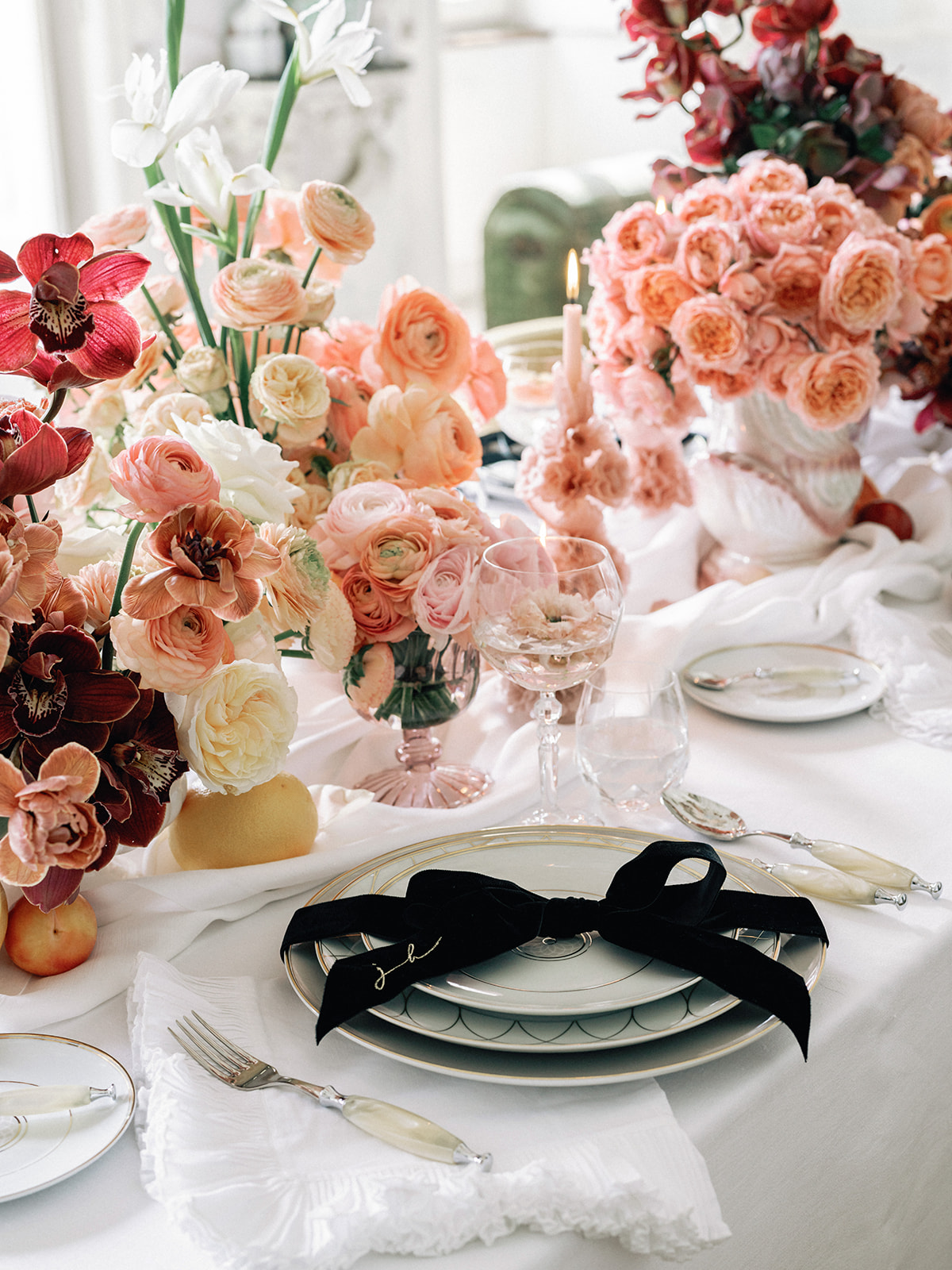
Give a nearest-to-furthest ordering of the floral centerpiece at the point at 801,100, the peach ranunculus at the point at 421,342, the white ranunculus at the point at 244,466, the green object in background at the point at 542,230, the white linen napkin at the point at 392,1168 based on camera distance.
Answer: the white linen napkin at the point at 392,1168
the white ranunculus at the point at 244,466
the peach ranunculus at the point at 421,342
the floral centerpiece at the point at 801,100
the green object in background at the point at 542,230

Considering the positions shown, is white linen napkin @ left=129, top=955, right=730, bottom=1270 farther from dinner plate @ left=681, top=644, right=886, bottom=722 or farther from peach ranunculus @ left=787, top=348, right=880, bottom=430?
peach ranunculus @ left=787, top=348, right=880, bottom=430

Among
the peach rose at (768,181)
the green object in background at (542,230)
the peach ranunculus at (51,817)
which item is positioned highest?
the peach rose at (768,181)

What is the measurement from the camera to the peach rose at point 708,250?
1182mm

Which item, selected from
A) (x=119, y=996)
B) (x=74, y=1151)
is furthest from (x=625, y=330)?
(x=74, y=1151)

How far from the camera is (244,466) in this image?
754mm

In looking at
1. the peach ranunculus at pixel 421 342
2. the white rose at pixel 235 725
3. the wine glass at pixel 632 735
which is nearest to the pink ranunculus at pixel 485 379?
the peach ranunculus at pixel 421 342

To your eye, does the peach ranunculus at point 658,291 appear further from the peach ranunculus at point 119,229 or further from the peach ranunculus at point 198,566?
the peach ranunculus at point 198,566

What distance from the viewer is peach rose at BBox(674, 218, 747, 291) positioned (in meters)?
1.18

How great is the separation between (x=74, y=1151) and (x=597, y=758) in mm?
442

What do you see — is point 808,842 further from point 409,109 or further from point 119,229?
point 409,109

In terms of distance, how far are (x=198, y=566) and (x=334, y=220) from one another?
1.27 feet

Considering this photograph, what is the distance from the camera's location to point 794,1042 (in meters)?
0.68

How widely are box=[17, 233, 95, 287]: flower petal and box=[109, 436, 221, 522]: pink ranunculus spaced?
0.11 m

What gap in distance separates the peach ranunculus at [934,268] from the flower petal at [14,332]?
0.89m
